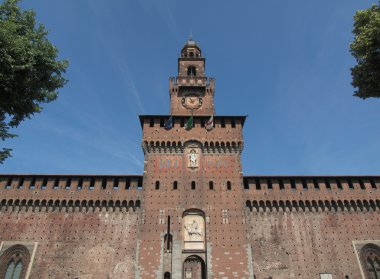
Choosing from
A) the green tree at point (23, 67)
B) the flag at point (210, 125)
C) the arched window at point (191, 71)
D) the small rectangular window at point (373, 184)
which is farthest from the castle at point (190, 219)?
the green tree at point (23, 67)

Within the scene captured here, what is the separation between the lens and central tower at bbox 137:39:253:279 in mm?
23859

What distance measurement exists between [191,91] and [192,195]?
36.2 feet

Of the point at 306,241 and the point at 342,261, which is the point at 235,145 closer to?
the point at 306,241

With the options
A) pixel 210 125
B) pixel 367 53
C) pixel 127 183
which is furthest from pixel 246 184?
pixel 367 53

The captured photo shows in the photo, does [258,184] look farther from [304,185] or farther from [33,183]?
[33,183]

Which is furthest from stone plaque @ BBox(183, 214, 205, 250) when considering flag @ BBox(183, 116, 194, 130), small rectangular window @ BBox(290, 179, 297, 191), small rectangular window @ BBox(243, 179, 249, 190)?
small rectangular window @ BBox(290, 179, 297, 191)

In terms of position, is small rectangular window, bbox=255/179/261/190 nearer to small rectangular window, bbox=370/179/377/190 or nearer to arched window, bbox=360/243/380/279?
arched window, bbox=360/243/380/279

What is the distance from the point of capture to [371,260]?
82.5ft

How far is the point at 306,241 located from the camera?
25.6 metres

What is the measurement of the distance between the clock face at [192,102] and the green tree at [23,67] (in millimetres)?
18068

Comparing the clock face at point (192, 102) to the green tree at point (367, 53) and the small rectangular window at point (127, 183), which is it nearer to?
the small rectangular window at point (127, 183)

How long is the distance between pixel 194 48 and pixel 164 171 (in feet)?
51.8

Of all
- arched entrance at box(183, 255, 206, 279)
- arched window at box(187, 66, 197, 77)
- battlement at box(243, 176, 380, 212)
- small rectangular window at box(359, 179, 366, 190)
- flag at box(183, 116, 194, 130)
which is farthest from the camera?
arched window at box(187, 66, 197, 77)

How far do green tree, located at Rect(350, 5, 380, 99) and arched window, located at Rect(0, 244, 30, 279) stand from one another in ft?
79.6
